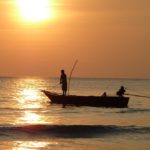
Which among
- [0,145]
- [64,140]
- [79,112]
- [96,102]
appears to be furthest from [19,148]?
[96,102]

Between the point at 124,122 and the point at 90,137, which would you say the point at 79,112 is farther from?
the point at 90,137

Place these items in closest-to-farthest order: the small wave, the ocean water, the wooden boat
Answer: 1. the ocean water
2. the small wave
3. the wooden boat

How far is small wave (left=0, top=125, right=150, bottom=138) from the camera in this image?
71.4 ft

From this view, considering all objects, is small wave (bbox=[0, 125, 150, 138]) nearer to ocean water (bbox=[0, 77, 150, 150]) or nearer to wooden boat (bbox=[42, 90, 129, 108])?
ocean water (bbox=[0, 77, 150, 150])

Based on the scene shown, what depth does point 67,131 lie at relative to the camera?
22.8m

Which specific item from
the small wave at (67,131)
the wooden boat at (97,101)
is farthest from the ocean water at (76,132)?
the wooden boat at (97,101)

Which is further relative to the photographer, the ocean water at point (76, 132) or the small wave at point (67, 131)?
the small wave at point (67, 131)

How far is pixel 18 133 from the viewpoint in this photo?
21781 millimetres

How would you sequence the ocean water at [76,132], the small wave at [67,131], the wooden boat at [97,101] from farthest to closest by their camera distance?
1. the wooden boat at [97,101]
2. the small wave at [67,131]
3. the ocean water at [76,132]

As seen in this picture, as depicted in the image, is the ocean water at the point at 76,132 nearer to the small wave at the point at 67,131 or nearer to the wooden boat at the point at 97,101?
the small wave at the point at 67,131

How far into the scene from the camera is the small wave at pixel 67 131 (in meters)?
21.8

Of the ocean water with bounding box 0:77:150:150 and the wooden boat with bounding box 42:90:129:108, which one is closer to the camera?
the ocean water with bounding box 0:77:150:150

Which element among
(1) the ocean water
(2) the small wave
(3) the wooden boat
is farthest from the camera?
(3) the wooden boat

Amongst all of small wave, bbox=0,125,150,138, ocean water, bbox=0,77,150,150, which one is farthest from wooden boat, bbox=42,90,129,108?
small wave, bbox=0,125,150,138
